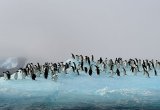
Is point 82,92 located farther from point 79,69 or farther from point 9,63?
point 9,63

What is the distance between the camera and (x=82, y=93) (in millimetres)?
30438

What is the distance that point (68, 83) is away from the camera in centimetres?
3303

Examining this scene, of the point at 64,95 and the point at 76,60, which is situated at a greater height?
the point at 76,60

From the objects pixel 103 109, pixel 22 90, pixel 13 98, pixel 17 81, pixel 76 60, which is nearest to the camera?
pixel 103 109

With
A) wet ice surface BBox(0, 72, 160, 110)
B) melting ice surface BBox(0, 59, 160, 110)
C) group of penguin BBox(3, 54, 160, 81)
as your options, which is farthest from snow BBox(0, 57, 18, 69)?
wet ice surface BBox(0, 72, 160, 110)

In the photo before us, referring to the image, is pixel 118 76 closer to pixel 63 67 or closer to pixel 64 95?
pixel 63 67

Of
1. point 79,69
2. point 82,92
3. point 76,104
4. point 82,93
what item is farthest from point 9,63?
point 76,104

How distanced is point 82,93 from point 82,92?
0.27 metres

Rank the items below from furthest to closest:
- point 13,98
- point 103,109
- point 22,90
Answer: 1. point 22,90
2. point 13,98
3. point 103,109

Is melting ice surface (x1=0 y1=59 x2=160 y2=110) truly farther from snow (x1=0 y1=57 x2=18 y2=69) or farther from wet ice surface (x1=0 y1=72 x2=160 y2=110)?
snow (x1=0 y1=57 x2=18 y2=69)

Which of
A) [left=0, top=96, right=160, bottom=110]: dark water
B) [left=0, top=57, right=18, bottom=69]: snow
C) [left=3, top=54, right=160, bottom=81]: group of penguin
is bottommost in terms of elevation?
[left=0, top=96, right=160, bottom=110]: dark water

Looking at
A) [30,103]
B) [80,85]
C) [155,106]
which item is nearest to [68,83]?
[80,85]

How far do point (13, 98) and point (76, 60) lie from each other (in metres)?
13.4

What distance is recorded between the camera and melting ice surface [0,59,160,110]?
2686 centimetres
